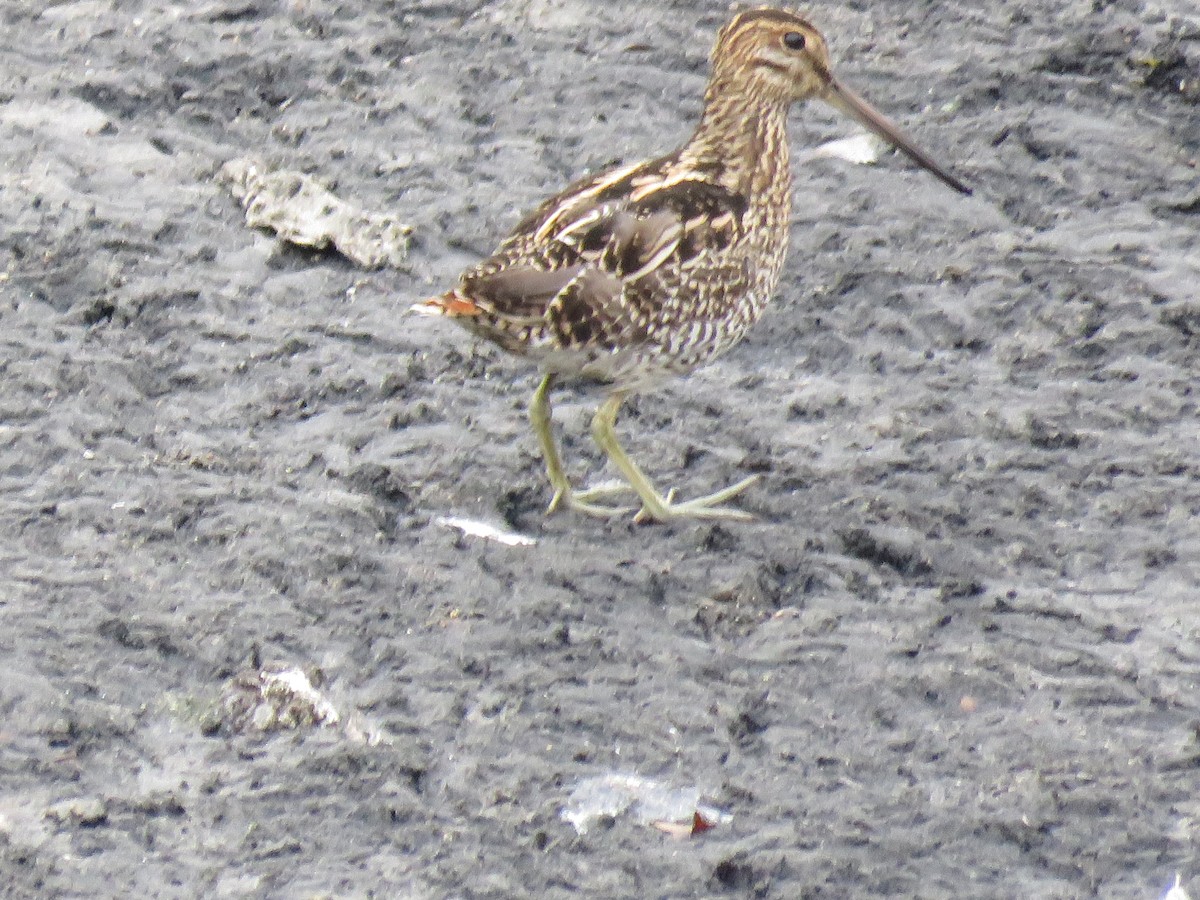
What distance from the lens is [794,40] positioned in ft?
16.9

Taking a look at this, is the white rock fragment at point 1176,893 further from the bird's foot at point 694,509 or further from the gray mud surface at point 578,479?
the bird's foot at point 694,509

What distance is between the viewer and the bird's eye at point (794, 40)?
16.9ft

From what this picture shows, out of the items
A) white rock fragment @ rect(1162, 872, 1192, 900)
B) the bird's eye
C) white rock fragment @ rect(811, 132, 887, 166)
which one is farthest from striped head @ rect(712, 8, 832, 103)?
white rock fragment @ rect(1162, 872, 1192, 900)

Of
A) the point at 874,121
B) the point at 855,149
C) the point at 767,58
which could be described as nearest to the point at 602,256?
the point at 767,58

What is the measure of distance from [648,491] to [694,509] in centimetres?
13

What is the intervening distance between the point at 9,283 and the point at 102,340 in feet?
1.40

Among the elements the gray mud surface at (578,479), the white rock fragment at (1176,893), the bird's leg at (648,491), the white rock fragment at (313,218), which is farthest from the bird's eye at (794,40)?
the white rock fragment at (1176,893)

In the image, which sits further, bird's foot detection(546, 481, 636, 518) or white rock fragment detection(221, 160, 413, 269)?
white rock fragment detection(221, 160, 413, 269)

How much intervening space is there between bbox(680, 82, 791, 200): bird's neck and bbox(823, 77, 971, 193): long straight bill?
0.22 m

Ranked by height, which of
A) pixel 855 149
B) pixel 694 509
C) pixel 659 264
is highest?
pixel 659 264

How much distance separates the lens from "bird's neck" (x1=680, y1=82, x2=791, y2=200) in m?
5.04

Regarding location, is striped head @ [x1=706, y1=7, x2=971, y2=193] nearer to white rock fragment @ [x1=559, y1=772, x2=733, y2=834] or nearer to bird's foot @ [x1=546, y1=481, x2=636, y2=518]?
bird's foot @ [x1=546, y1=481, x2=636, y2=518]

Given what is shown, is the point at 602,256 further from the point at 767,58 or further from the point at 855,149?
the point at 855,149

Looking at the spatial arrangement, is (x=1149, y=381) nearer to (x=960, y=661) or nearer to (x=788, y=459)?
(x=788, y=459)
